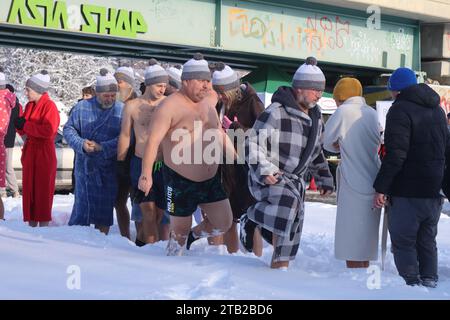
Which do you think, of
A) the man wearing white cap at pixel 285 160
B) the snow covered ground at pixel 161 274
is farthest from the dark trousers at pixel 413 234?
the man wearing white cap at pixel 285 160

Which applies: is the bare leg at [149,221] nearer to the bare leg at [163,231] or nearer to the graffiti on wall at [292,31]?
the bare leg at [163,231]

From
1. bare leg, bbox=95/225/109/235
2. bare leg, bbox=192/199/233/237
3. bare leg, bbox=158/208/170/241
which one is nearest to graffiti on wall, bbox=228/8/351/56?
bare leg, bbox=95/225/109/235

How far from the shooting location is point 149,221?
8953 mm

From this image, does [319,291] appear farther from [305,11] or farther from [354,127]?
[305,11]

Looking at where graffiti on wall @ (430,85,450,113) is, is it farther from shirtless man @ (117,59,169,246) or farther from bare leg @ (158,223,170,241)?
shirtless man @ (117,59,169,246)

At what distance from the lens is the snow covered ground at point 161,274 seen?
5.63m

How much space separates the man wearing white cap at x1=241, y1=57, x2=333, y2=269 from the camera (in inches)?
268

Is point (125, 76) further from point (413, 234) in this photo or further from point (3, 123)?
point (413, 234)

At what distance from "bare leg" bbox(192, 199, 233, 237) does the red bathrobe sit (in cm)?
295

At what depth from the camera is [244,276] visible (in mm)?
6355

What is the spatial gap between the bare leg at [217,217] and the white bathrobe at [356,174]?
0.91 meters

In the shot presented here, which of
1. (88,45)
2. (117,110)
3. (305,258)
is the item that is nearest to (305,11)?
(88,45)

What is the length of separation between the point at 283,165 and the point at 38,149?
393 centimetres
